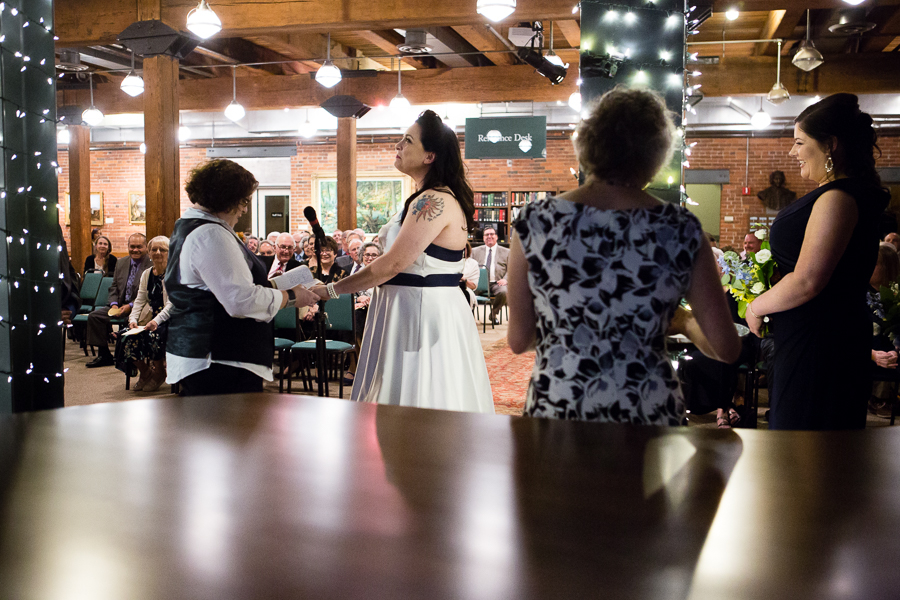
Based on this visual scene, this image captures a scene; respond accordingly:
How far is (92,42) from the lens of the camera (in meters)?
7.87

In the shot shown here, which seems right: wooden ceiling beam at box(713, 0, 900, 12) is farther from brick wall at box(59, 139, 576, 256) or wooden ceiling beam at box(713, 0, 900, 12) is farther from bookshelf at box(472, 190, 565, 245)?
bookshelf at box(472, 190, 565, 245)

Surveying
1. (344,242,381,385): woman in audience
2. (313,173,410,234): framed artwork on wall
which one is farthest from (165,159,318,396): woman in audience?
(313,173,410,234): framed artwork on wall

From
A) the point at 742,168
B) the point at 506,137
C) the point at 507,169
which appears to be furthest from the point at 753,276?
the point at 507,169

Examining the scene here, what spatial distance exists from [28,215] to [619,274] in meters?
2.53

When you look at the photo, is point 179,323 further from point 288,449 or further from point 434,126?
point 288,449

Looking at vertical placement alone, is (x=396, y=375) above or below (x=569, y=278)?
below

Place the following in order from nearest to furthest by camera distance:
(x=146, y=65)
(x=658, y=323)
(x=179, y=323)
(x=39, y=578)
Answer: (x=39, y=578) < (x=658, y=323) < (x=179, y=323) < (x=146, y=65)

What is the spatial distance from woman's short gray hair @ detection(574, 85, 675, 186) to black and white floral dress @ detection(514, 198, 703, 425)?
9 cm

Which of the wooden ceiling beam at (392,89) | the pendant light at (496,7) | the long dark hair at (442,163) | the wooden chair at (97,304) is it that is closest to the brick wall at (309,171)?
the wooden ceiling beam at (392,89)

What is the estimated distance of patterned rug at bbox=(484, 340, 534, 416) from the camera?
18.6 feet

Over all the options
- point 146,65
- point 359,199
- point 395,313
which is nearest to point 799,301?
point 395,313

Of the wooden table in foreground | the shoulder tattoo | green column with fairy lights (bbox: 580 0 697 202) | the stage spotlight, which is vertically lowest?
the wooden table in foreground

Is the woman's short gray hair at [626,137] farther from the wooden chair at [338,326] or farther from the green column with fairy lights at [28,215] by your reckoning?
the wooden chair at [338,326]

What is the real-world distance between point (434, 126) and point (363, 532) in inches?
81.7
